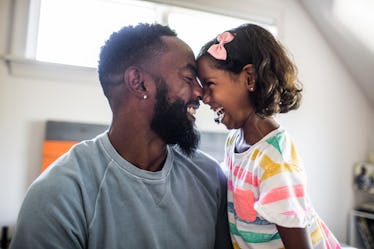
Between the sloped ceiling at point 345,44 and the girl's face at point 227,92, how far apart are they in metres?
1.79

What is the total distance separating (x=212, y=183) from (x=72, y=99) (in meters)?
1.24

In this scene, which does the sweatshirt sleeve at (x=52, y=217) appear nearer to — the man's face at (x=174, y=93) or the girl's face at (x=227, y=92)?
the man's face at (x=174, y=93)

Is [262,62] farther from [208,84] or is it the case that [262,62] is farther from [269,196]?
[269,196]

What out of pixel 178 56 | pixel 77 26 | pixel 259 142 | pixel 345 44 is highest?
pixel 345 44

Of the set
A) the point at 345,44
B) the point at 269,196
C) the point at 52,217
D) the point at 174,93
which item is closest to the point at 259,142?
the point at 269,196

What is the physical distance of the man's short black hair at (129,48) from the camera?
0.94 meters

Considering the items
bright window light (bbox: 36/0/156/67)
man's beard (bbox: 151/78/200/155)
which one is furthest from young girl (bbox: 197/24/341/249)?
bright window light (bbox: 36/0/156/67)

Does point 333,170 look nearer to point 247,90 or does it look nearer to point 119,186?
point 247,90

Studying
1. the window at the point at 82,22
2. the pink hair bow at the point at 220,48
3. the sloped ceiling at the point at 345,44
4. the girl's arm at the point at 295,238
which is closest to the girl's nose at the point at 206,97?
the pink hair bow at the point at 220,48

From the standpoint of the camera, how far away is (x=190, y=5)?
2.19 m

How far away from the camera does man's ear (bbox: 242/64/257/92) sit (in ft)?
3.30

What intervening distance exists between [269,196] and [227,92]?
1.17 feet

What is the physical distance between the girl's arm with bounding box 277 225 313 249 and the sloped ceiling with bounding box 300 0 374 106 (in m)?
2.11

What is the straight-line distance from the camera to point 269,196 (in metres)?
0.81
